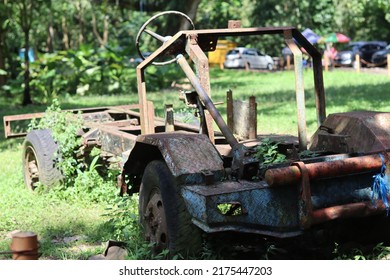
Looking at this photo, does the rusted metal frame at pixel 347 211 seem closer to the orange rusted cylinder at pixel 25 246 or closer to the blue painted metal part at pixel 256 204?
Answer: the blue painted metal part at pixel 256 204

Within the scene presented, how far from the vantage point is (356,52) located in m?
42.0

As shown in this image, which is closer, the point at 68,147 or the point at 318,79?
the point at 318,79

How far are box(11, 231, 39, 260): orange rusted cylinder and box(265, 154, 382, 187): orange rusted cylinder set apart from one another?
5.19 feet

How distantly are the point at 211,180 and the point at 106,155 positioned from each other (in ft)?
10.7

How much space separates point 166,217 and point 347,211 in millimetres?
1204

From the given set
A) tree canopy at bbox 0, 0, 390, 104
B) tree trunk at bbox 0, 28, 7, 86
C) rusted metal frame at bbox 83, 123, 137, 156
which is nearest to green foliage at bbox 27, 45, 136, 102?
tree canopy at bbox 0, 0, 390, 104

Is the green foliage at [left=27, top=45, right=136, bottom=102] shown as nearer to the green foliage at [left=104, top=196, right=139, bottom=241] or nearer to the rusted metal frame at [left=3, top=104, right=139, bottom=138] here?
the rusted metal frame at [left=3, top=104, right=139, bottom=138]

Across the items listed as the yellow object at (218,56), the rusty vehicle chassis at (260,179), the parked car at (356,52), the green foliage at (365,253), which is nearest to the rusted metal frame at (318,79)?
the rusty vehicle chassis at (260,179)

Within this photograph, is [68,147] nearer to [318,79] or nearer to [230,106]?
[230,106]

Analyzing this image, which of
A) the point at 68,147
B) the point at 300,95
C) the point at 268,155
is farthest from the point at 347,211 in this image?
the point at 68,147

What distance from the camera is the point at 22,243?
3.95m

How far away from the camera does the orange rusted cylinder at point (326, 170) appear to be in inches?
191

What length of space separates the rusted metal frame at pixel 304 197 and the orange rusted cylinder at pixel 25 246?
1767 mm
